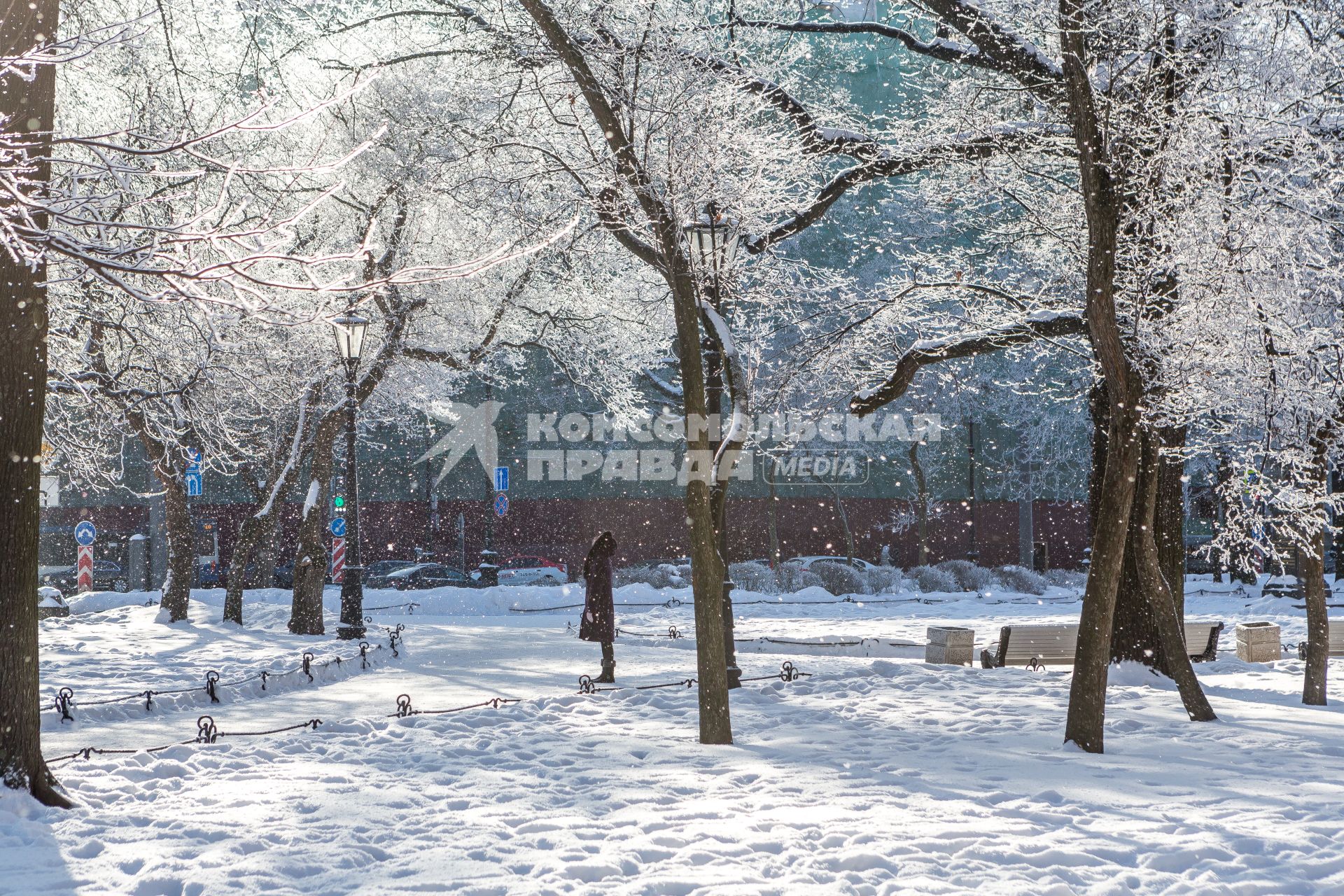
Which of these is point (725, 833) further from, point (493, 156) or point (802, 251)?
point (802, 251)

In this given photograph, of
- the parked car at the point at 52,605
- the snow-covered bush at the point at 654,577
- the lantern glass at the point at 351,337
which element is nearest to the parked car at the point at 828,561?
the snow-covered bush at the point at 654,577

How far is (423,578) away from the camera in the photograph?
121ft

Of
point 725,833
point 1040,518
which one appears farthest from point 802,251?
point 725,833

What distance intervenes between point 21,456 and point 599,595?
7.94 m

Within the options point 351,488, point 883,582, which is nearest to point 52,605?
point 351,488

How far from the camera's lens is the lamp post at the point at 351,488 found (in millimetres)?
16922

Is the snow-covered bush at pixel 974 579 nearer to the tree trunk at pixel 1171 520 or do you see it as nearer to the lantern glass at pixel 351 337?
the tree trunk at pixel 1171 520

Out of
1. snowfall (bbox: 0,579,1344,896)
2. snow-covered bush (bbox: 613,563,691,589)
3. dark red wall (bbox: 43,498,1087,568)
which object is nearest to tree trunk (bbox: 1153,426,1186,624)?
snowfall (bbox: 0,579,1344,896)

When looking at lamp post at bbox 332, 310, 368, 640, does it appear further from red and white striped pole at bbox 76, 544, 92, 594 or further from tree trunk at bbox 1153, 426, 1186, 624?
red and white striped pole at bbox 76, 544, 92, 594

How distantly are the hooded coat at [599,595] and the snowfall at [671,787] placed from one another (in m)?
0.86

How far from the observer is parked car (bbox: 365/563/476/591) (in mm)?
36625

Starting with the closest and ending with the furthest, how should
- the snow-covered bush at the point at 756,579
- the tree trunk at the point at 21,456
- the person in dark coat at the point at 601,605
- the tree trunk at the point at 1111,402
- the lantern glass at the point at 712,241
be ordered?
the tree trunk at the point at 21,456, the tree trunk at the point at 1111,402, the lantern glass at the point at 712,241, the person in dark coat at the point at 601,605, the snow-covered bush at the point at 756,579

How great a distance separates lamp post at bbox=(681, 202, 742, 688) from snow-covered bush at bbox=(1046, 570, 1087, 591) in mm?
22032

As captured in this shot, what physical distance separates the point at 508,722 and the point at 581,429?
34.6 m
